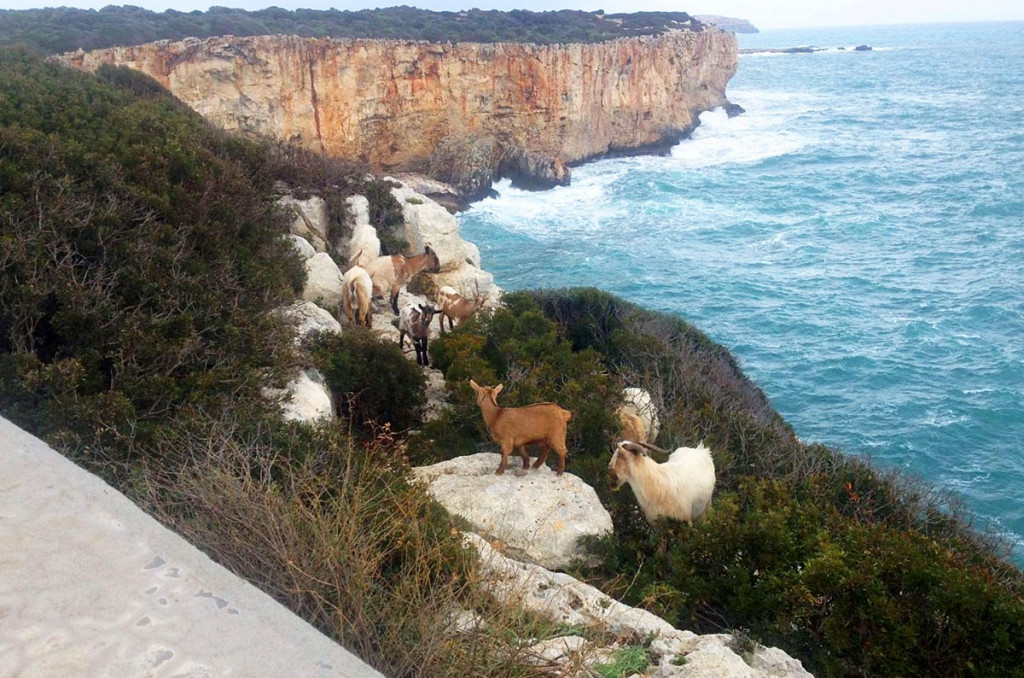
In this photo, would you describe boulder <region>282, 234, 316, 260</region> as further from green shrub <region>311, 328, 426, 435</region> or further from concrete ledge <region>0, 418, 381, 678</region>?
concrete ledge <region>0, 418, 381, 678</region>

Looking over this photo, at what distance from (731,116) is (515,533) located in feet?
232

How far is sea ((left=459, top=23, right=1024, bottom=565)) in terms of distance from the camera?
21.0 meters

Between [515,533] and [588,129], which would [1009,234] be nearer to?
[588,129]

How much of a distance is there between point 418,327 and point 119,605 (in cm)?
1152

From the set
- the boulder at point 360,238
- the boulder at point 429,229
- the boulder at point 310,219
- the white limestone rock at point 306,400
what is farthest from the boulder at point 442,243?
the white limestone rock at point 306,400

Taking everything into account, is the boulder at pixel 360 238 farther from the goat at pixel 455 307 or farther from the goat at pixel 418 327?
the goat at pixel 418 327

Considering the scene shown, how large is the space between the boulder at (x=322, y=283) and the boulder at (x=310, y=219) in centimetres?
216

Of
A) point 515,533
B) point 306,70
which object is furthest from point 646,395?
point 306,70

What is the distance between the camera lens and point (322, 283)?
15.2 metres

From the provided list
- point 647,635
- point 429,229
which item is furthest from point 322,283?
point 647,635

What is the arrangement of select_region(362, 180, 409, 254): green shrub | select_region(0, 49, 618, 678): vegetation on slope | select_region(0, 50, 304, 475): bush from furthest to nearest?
select_region(362, 180, 409, 254): green shrub, select_region(0, 50, 304, 475): bush, select_region(0, 49, 618, 678): vegetation on slope

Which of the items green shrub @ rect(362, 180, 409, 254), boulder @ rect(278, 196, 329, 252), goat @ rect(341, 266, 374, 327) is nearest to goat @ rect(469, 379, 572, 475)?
goat @ rect(341, 266, 374, 327)

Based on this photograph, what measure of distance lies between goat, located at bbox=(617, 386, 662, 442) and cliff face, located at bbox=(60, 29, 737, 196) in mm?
28255

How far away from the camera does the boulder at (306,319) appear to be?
10906 millimetres
